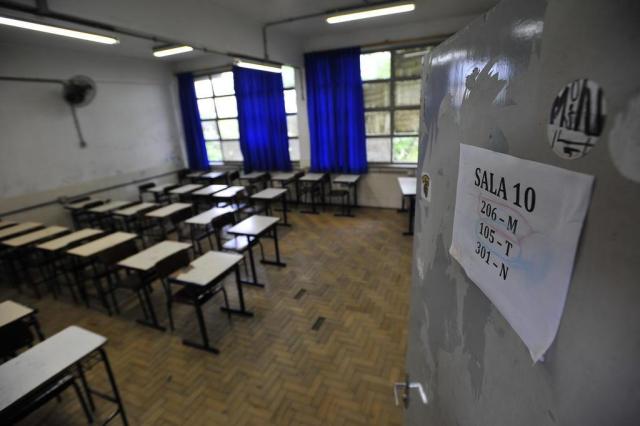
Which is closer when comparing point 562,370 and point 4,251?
point 562,370

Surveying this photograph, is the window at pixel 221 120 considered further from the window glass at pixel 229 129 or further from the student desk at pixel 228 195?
the student desk at pixel 228 195

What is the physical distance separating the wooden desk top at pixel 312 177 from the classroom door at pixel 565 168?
5.16 m

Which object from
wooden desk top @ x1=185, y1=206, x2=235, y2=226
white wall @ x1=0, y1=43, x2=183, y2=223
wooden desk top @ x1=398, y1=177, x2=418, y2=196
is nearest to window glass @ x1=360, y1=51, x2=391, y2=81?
wooden desk top @ x1=398, y1=177, x2=418, y2=196

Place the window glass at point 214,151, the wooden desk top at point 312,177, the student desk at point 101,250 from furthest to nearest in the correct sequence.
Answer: the window glass at point 214,151
the wooden desk top at point 312,177
the student desk at point 101,250

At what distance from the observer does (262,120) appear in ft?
22.2

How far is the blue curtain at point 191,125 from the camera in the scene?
24.7 ft

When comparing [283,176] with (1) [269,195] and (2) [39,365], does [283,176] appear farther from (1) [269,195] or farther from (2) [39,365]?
(2) [39,365]

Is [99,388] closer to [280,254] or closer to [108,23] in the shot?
[280,254]

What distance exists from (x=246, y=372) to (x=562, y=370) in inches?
101

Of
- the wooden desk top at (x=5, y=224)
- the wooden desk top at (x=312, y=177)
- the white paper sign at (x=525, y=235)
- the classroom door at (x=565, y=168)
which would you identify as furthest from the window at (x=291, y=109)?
the white paper sign at (x=525, y=235)

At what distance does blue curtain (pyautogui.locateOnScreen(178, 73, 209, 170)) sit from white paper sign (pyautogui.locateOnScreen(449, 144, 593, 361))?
8.15 m

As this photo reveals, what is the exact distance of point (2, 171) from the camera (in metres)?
4.88

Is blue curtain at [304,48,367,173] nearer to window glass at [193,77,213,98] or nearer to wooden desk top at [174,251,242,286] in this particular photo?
window glass at [193,77,213,98]

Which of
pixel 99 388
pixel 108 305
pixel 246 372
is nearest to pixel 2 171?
pixel 108 305
